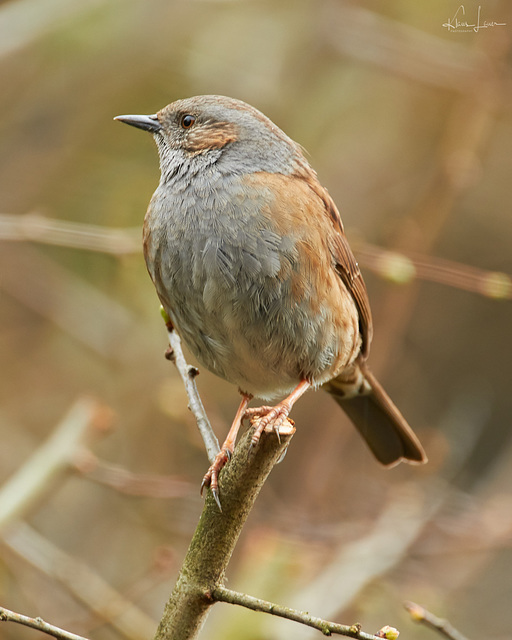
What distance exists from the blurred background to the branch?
1629mm

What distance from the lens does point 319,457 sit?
18.1 feet

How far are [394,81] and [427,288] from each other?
1.81 meters

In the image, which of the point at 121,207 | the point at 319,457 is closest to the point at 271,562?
the point at 319,457

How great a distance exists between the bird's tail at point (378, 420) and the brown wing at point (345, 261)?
0.30 meters

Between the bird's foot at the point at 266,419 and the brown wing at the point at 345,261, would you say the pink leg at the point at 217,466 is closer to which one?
the bird's foot at the point at 266,419

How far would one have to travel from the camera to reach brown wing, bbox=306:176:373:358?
139 inches

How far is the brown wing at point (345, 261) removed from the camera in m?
3.53

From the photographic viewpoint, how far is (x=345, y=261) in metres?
3.59

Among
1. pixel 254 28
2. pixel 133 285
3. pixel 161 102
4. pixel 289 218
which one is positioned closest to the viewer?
pixel 289 218

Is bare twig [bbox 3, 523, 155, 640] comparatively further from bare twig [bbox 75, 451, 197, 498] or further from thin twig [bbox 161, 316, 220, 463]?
thin twig [bbox 161, 316, 220, 463]

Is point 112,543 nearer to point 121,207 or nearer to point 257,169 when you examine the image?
point 121,207
